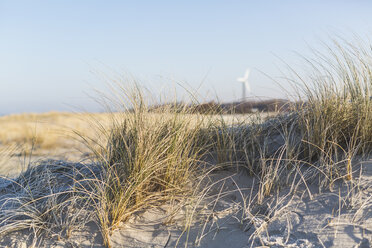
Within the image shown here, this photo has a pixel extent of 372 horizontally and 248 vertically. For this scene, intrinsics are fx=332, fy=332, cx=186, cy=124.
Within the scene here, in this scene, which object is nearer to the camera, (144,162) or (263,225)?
(263,225)

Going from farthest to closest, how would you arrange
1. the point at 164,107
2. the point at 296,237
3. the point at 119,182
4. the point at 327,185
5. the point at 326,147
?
1. the point at 164,107
2. the point at 326,147
3. the point at 327,185
4. the point at 119,182
5. the point at 296,237

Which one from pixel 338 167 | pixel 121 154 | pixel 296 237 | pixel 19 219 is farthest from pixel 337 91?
pixel 19 219

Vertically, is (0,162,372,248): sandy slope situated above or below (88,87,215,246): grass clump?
below

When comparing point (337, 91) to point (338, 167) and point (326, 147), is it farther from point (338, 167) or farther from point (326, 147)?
Answer: point (338, 167)

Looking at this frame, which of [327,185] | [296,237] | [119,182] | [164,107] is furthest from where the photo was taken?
[164,107]

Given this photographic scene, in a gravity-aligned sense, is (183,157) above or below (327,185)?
above

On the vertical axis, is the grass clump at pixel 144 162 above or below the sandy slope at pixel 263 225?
above

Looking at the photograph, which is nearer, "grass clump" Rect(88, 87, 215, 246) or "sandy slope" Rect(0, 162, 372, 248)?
"sandy slope" Rect(0, 162, 372, 248)

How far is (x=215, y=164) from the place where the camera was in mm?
3186

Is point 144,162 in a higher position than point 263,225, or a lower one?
higher

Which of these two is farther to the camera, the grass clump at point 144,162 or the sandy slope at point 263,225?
the grass clump at point 144,162

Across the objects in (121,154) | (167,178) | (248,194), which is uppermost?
(121,154)

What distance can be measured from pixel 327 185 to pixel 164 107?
1.59 meters

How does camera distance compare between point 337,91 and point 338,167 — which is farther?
point 337,91
